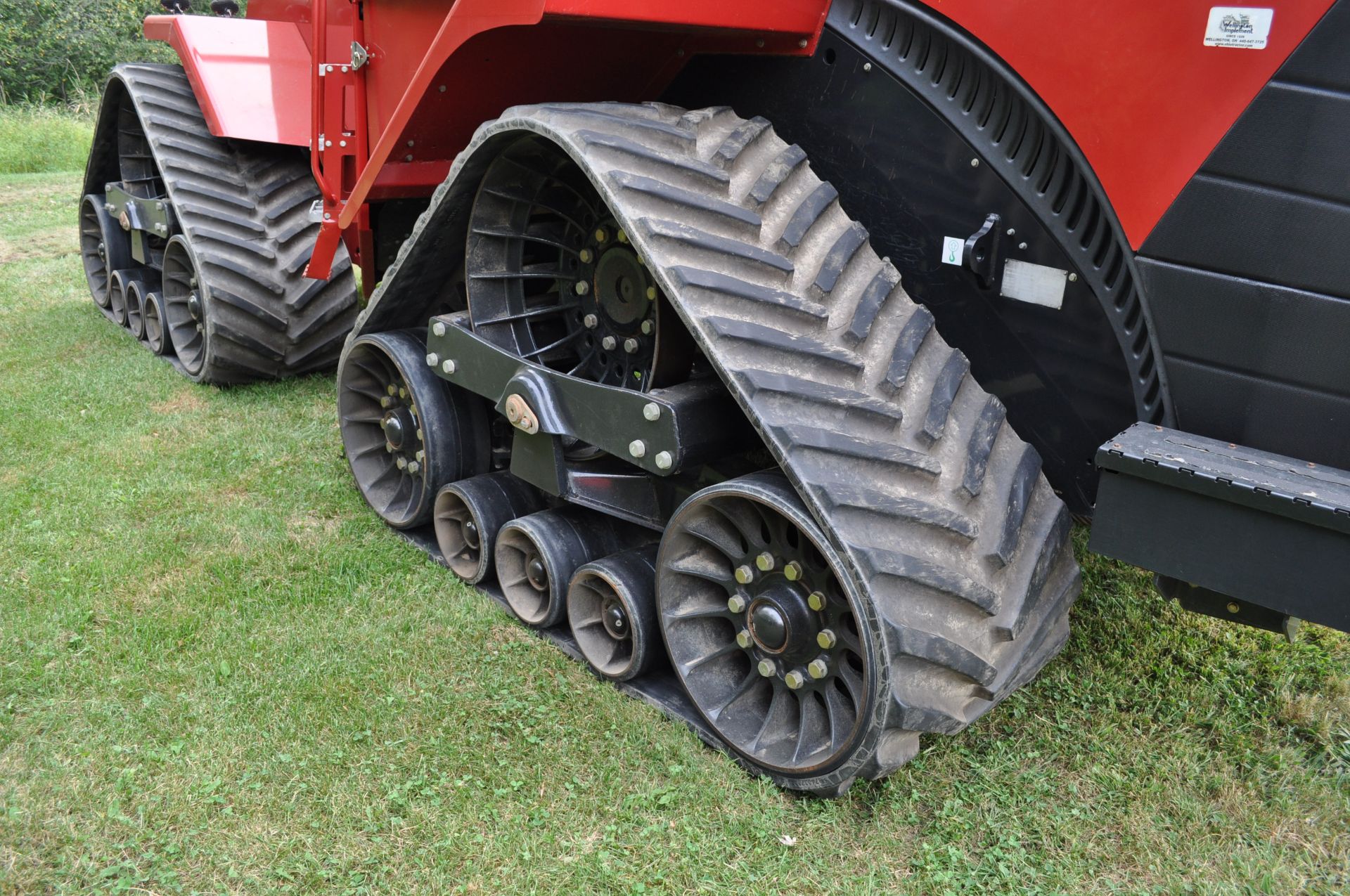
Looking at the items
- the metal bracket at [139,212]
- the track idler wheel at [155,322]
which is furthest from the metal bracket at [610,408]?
the track idler wheel at [155,322]

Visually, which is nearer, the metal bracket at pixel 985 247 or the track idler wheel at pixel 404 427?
the metal bracket at pixel 985 247

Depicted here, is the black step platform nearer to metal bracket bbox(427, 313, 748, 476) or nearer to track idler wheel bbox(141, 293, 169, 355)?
metal bracket bbox(427, 313, 748, 476)

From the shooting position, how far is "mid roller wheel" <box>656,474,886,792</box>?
2363 millimetres

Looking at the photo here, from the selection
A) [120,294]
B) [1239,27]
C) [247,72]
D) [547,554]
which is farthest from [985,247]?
[120,294]

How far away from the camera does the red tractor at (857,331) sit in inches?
81.6

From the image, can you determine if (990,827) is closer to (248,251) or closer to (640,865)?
(640,865)

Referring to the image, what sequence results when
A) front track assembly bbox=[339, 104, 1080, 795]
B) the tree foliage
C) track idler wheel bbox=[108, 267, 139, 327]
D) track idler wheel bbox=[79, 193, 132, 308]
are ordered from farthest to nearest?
the tree foliage → track idler wheel bbox=[79, 193, 132, 308] → track idler wheel bbox=[108, 267, 139, 327] → front track assembly bbox=[339, 104, 1080, 795]

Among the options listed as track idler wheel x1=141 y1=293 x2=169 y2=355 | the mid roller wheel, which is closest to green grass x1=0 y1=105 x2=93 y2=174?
track idler wheel x1=141 y1=293 x2=169 y2=355

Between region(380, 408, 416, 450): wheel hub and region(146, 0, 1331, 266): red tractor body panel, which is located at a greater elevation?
region(146, 0, 1331, 266): red tractor body panel

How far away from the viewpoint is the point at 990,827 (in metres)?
2.46

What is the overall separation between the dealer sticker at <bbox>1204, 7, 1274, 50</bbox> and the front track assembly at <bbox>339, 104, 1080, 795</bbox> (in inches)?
32.3

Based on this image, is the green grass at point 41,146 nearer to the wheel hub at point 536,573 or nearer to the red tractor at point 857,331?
the red tractor at point 857,331

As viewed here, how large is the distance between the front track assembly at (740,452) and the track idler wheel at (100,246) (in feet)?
11.6

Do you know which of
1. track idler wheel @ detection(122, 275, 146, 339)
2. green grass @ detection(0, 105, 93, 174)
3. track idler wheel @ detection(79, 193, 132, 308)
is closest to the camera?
track idler wheel @ detection(122, 275, 146, 339)
